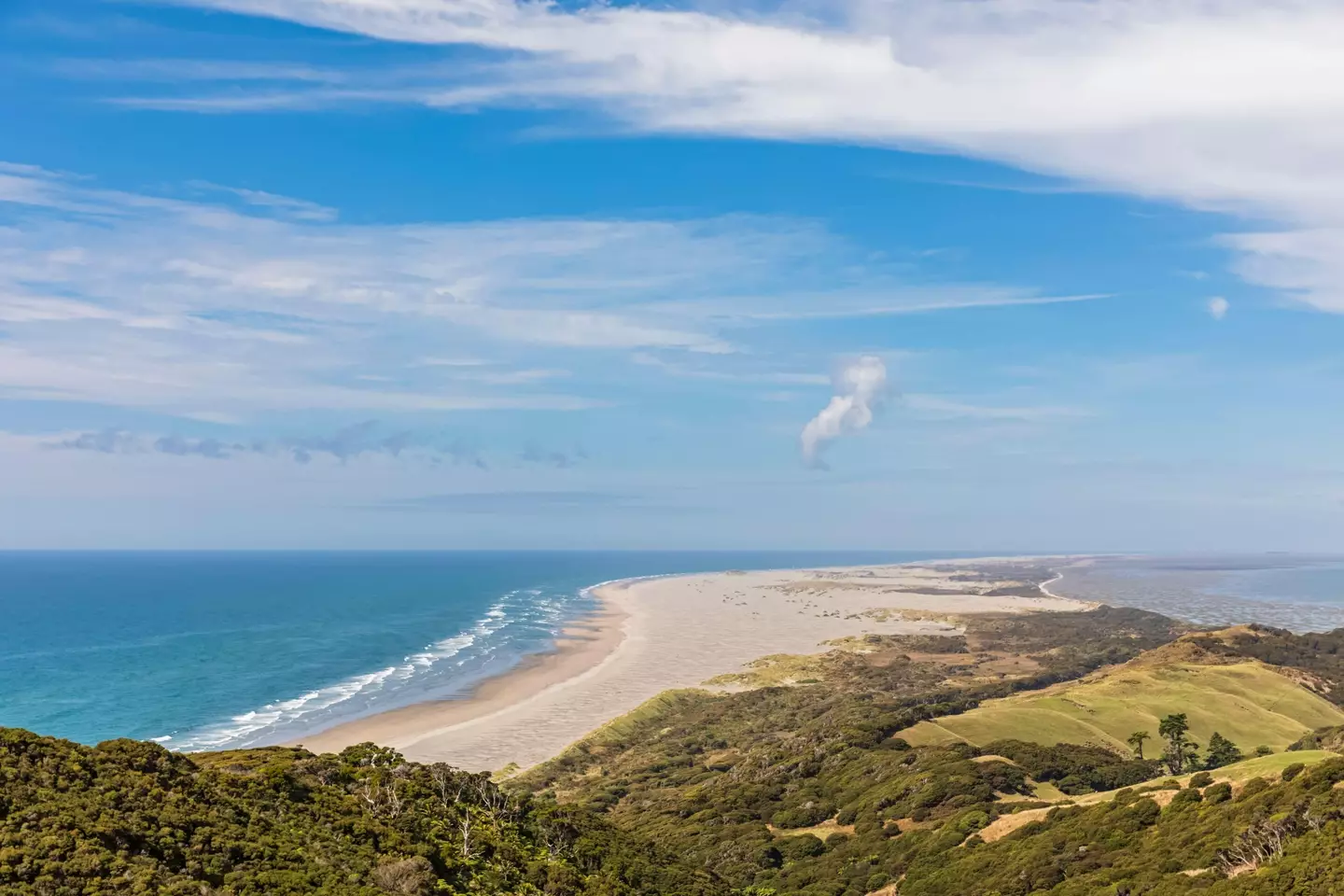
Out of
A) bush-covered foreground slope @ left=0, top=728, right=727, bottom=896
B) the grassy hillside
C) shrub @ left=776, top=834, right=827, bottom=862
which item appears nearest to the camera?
bush-covered foreground slope @ left=0, top=728, right=727, bottom=896

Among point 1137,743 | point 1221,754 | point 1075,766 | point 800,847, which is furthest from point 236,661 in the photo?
point 1221,754

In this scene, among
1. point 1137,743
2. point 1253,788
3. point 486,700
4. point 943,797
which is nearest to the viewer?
point 1253,788

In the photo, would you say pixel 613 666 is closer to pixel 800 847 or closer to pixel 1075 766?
pixel 1075 766

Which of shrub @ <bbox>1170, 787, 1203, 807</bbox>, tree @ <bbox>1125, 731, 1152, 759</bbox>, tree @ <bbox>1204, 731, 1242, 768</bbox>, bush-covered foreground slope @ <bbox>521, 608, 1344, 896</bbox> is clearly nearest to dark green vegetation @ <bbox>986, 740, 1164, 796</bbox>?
bush-covered foreground slope @ <bbox>521, 608, 1344, 896</bbox>

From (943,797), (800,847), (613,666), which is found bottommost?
(613,666)

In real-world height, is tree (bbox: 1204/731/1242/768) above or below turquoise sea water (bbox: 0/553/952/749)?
above

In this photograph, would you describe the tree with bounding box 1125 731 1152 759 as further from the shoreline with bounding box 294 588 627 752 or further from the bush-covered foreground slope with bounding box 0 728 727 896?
the shoreline with bounding box 294 588 627 752

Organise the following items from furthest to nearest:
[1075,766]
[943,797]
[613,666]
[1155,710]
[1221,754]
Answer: [613,666], [1155,710], [1221,754], [1075,766], [943,797]
